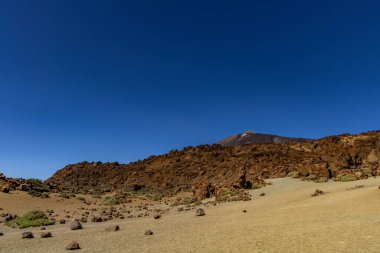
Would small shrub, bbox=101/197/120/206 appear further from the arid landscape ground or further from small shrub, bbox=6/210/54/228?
small shrub, bbox=6/210/54/228

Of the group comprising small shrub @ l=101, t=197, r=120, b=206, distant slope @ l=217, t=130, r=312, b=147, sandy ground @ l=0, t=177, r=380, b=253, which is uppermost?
distant slope @ l=217, t=130, r=312, b=147

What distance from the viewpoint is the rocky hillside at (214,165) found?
139 ft

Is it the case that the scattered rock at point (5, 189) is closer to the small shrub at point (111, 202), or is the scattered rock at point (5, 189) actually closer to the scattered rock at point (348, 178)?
the small shrub at point (111, 202)

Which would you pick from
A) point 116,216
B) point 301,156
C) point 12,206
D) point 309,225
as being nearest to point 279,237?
point 309,225

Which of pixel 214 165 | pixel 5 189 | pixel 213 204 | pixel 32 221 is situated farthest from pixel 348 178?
pixel 5 189

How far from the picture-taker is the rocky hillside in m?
42.2

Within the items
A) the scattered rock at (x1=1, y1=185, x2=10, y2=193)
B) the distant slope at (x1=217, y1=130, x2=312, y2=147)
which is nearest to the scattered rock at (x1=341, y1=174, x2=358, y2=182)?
the scattered rock at (x1=1, y1=185, x2=10, y2=193)

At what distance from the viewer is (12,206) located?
946 inches

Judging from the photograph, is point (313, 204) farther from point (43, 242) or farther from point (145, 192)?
point (145, 192)

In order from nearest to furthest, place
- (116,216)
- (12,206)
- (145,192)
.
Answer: (116,216) → (12,206) → (145,192)

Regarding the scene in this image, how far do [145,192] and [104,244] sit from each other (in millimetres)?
32990

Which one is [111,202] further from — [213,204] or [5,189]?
[213,204]

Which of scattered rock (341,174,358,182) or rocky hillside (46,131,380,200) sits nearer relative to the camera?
scattered rock (341,174,358,182)

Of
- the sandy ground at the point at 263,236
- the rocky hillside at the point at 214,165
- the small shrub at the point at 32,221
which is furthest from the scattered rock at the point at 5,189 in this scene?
the sandy ground at the point at 263,236
